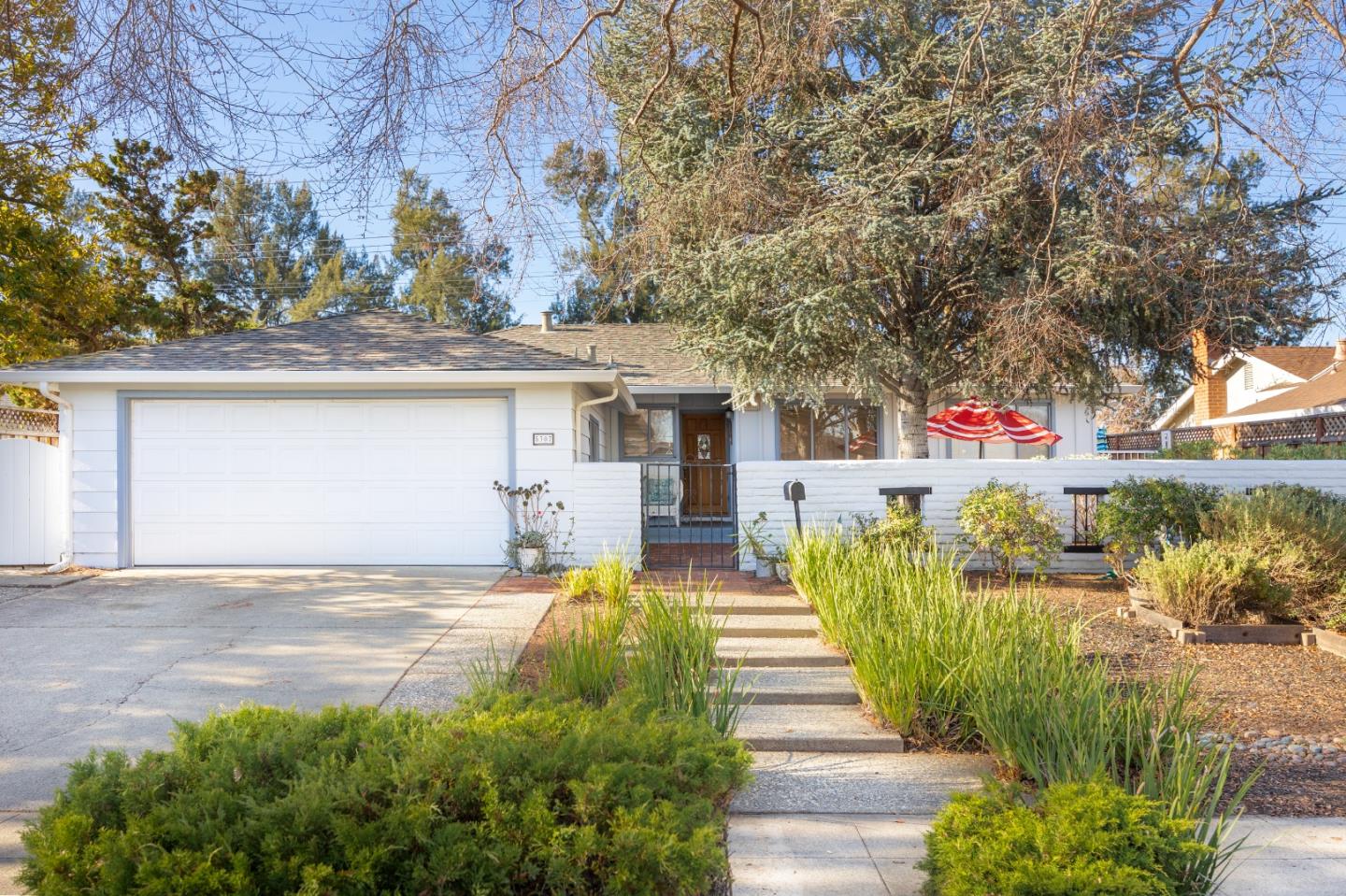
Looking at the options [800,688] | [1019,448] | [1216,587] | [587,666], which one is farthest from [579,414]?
[1019,448]

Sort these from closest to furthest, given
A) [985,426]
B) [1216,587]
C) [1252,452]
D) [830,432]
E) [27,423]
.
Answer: [1216,587], [27,423], [985,426], [830,432], [1252,452]

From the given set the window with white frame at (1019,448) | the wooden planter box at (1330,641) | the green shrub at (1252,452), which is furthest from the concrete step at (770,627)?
the window with white frame at (1019,448)

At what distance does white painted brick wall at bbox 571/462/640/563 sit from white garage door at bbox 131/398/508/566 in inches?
35.7

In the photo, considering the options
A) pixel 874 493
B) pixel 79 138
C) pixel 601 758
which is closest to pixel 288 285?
pixel 874 493

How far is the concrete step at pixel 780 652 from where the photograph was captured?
6277mm

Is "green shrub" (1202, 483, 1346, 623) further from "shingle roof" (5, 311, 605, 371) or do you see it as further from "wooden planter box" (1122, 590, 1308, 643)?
"shingle roof" (5, 311, 605, 371)

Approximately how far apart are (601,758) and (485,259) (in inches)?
150

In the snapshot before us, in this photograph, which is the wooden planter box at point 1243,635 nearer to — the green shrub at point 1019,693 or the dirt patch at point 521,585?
the green shrub at point 1019,693

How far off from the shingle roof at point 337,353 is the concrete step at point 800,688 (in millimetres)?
5420

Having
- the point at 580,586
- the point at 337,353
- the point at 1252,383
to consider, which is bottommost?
the point at 580,586

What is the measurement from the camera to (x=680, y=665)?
4652 millimetres

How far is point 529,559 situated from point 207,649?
4.20 metres

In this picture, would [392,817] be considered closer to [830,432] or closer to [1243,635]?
[1243,635]

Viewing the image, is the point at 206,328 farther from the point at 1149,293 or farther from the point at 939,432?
the point at 1149,293
